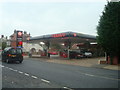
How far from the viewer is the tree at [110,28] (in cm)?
1760

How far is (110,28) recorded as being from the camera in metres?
18.1

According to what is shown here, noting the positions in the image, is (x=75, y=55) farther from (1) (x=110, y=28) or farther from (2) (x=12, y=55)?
(2) (x=12, y=55)

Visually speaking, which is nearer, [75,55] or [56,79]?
[56,79]

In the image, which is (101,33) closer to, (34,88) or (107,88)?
(107,88)

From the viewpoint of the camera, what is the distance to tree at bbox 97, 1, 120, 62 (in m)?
17.6

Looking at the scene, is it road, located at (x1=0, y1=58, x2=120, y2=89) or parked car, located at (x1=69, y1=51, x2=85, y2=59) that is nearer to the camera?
road, located at (x1=0, y1=58, x2=120, y2=89)

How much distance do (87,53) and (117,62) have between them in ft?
39.5

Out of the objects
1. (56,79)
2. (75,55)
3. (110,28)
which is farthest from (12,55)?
(75,55)

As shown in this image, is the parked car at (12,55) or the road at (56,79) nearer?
the road at (56,79)

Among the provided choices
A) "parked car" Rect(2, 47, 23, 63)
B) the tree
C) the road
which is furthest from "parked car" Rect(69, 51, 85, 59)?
the road

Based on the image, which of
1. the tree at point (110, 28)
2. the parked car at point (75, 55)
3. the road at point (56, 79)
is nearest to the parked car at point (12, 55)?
the road at point (56, 79)

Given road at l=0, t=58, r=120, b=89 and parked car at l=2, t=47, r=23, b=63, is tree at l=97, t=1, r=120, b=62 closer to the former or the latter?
road at l=0, t=58, r=120, b=89

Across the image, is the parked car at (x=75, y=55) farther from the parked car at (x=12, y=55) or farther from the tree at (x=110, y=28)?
the parked car at (x=12, y=55)

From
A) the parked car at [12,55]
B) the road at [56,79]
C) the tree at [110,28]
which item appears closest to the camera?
Answer: the road at [56,79]
